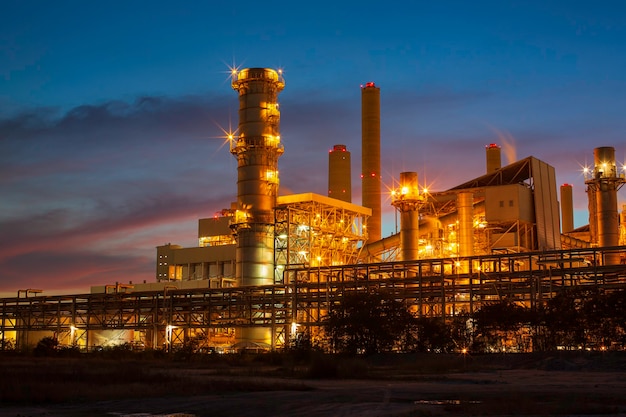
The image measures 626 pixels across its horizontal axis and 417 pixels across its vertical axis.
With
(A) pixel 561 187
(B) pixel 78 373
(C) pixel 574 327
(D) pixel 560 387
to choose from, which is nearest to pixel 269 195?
(C) pixel 574 327

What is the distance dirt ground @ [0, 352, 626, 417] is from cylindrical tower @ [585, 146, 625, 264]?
3265 centimetres

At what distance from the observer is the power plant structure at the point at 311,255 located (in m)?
50.4

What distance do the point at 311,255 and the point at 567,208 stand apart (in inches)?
2249

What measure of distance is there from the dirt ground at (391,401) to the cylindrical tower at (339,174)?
6041 cm

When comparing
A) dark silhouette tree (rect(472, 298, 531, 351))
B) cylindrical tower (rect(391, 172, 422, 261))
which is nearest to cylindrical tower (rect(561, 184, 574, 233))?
cylindrical tower (rect(391, 172, 422, 261))

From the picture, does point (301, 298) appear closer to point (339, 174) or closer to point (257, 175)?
point (257, 175)

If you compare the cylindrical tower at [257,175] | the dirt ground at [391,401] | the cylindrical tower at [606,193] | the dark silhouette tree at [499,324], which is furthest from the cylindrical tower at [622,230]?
the dirt ground at [391,401]

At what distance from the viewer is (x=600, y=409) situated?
53.1 ft

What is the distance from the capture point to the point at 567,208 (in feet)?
363

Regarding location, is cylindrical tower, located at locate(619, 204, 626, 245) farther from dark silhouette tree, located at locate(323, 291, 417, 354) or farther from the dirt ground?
the dirt ground

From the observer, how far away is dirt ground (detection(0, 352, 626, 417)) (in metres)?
16.7

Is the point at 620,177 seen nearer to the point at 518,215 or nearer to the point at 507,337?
the point at 518,215

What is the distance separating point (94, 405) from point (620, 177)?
149 ft

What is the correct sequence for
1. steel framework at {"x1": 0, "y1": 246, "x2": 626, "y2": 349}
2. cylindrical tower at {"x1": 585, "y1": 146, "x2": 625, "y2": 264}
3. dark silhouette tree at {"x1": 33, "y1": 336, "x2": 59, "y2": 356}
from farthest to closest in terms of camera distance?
cylindrical tower at {"x1": 585, "y1": 146, "x2": 625, "y2": 264}, dark silhouette tree at {"x1": 33, "y1": 336, "x2": 59, "y2": 356}, steel framework at {"x1": 0, "y1": 246, "x2": 626, "y2": 349}
